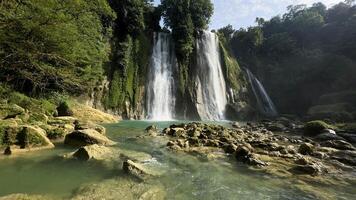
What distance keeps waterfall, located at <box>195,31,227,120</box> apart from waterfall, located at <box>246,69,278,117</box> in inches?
369

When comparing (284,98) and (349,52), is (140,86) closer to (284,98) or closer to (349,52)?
(284,98)

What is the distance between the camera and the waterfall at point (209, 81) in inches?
1684

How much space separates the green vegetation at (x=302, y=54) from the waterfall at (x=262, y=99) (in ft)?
8.61

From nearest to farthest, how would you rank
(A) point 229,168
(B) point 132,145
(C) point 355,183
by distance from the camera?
1. (C) point 355,183
2. (A) point 229,168
3. (B) point 132,145

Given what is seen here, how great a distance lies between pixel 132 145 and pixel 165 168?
4.95 m

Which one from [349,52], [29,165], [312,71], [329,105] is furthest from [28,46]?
[349,52]

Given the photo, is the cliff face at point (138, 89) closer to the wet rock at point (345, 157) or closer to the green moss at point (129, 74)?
the green moss at point (129, 74)

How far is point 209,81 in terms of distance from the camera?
44.8 metres

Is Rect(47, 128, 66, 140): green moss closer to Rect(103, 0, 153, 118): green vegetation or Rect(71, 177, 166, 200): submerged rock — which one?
Rect(71, 177, 166, 200): submerged rock

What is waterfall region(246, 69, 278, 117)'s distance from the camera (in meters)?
52.4

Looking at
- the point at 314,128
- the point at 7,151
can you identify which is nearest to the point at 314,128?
the point at 314,128

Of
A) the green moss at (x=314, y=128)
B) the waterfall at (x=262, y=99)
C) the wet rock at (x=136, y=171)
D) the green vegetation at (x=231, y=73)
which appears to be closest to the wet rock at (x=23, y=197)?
the wet rock at (x=136, y=171)

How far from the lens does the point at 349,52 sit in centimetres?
5953

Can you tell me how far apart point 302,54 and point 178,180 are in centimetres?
6195
